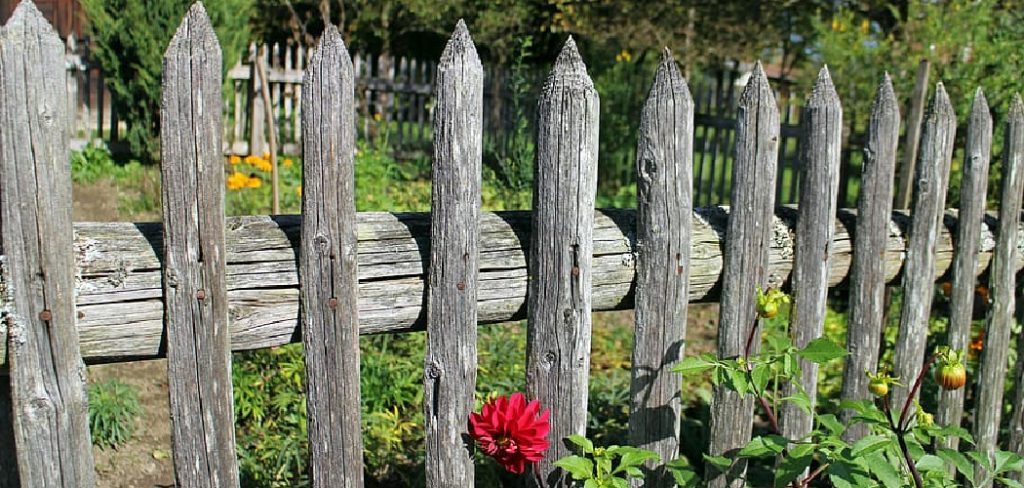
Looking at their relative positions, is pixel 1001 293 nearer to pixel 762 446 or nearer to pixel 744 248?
pixel 744 248

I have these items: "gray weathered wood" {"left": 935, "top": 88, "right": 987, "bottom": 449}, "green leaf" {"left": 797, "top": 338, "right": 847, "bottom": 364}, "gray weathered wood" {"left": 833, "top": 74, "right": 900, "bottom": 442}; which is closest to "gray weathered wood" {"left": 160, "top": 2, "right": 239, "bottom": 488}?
"green leaf" {"left": 797, "top": 338, "right": 847, "bottom": 364}

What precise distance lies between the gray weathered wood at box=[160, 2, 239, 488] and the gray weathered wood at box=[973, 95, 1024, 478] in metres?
2.20

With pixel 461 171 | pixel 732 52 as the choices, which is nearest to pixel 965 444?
pixel 461 171

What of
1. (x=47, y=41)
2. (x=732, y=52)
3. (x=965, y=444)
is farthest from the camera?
(x=732, y=52)

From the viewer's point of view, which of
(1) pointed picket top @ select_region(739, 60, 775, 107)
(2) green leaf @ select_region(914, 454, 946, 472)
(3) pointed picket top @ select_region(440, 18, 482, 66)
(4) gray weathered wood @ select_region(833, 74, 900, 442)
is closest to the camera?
(3) pointed picket top @ select_region(440, 18, 482, 66)

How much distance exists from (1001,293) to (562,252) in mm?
1567

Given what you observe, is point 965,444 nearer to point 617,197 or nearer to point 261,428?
point 261,428

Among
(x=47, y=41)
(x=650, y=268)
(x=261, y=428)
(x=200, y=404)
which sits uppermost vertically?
(x=47, y=41)

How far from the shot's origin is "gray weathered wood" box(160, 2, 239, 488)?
1.50 metres

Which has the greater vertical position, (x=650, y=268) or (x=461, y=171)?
(x=461, y=171)

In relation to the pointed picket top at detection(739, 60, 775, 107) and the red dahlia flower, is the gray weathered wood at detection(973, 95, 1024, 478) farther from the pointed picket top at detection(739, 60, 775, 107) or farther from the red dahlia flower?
the red dahlia flower

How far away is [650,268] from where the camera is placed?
2.03 metres

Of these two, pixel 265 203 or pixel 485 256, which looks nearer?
pixel 485 256

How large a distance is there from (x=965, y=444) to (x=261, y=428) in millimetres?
2363
